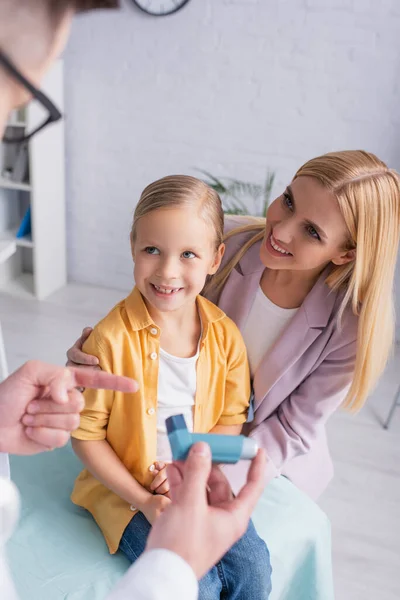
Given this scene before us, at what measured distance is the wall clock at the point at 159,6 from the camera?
306 cm

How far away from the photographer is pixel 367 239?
138cm

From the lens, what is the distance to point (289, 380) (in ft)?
5.12

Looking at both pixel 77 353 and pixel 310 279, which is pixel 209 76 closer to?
pixel 310 279

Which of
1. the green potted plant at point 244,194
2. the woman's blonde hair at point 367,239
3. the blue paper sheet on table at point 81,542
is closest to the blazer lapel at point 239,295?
the woman's blonde hair at point 367,239

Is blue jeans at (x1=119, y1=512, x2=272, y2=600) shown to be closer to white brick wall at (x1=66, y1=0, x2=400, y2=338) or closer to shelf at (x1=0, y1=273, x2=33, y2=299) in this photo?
white brick wall at (x1=66, y1=0, x2=400, y2=338)

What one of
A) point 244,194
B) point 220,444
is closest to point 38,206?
point 244,194

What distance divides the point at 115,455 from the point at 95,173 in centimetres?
249

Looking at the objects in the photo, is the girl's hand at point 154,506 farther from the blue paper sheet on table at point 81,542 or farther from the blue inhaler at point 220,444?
the blue inhaler at point 220,444

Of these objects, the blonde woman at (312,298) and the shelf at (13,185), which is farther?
the shelf at (13,185)

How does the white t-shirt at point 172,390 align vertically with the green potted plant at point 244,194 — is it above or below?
above

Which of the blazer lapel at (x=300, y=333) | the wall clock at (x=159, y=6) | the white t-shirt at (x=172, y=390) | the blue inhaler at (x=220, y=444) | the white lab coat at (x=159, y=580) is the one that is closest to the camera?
the white lab coat at (x=159, y=580)

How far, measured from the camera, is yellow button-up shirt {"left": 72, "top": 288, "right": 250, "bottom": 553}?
4.24 ft

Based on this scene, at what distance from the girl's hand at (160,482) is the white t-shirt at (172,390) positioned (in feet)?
0.15

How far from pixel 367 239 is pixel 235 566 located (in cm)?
76
